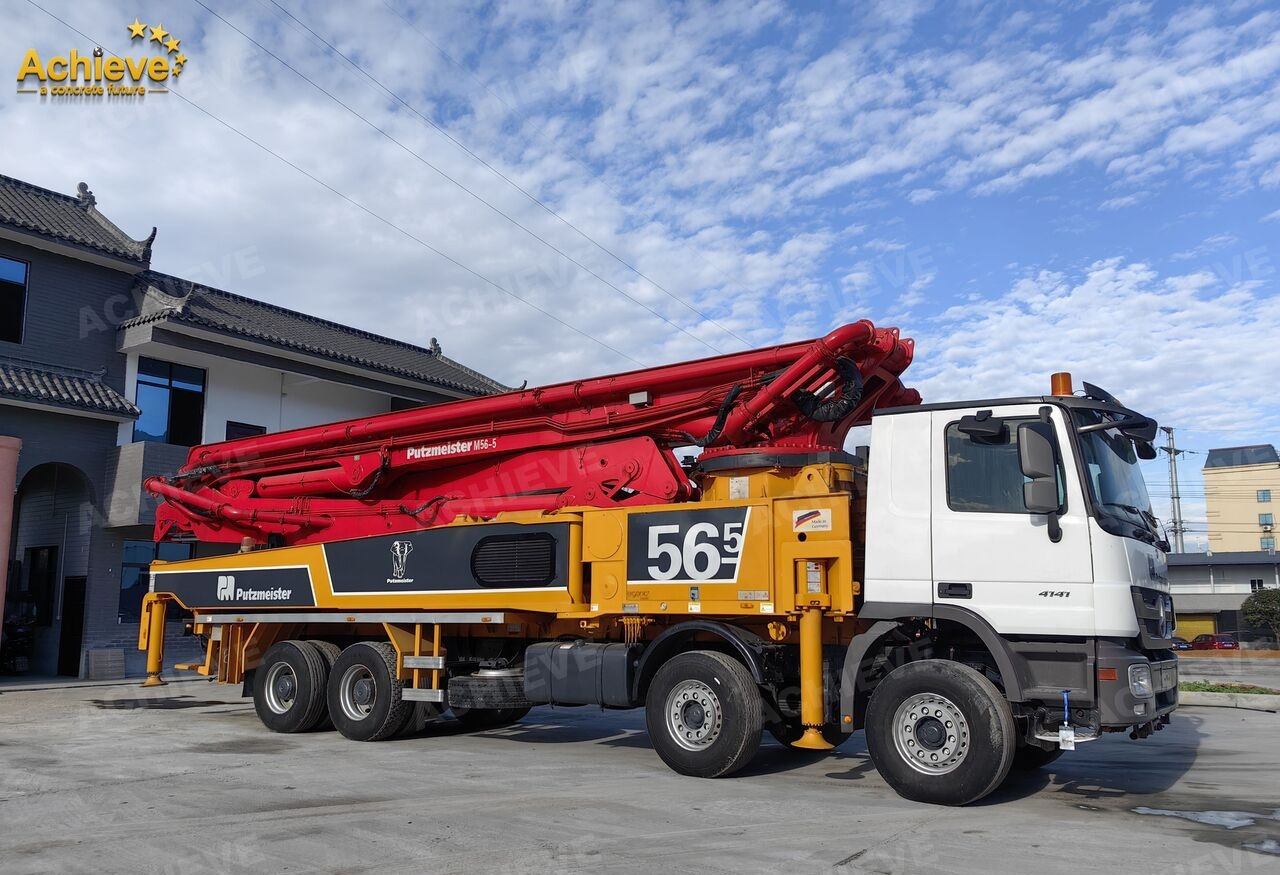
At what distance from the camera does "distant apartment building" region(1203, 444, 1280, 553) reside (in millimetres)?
76562

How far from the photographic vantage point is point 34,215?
1866 centimetres

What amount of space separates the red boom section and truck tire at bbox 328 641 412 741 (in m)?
1.57

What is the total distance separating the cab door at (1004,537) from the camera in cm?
692

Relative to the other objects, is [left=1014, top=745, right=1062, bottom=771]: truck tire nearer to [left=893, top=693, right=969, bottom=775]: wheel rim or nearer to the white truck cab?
the white truck cab

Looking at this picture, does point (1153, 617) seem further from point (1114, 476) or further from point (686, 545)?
point (686, 545)

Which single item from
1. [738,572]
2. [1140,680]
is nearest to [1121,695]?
[1140,680]

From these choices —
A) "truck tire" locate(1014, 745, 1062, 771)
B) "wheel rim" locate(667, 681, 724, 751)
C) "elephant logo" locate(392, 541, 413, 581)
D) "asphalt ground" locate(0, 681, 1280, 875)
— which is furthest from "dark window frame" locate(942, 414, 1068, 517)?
"elephant logo" locate(392, 541, 413, 581)

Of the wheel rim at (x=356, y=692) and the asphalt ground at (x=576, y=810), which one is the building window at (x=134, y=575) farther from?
the wheel rim at (x=356, y=692)

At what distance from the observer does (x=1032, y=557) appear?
277 inches

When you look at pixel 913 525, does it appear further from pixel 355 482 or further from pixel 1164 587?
pixel 355 482

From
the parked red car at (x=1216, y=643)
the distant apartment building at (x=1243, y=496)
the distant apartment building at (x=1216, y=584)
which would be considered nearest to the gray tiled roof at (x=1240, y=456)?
the distant apartment building at (x=1243, y=496)

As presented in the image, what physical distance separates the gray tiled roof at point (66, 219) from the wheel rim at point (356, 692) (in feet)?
39.7

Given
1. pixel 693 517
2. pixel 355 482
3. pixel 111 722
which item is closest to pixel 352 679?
pixel 355 482

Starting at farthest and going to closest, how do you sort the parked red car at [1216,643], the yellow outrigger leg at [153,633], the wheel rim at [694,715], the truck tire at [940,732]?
the parked red car at [1216,643]
the yellow outrigger leg at [153,633]
the wheel rim at [694,715]
the truck tire at [940,732]
